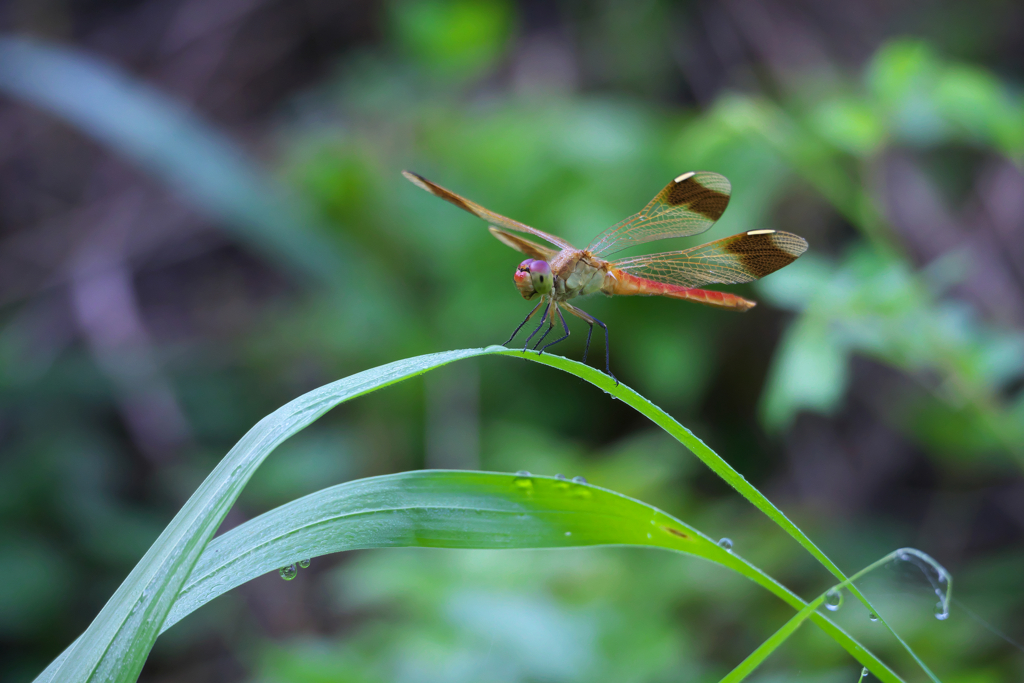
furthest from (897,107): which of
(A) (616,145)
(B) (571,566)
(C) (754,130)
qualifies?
(B) (571,566)

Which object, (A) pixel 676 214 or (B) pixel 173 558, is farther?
(A) pixel 676 214

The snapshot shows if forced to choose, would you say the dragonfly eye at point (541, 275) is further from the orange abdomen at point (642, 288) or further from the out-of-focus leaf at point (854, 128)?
the out-of-focus leaf at point (854, 128)

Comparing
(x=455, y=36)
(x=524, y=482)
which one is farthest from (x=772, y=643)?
(x=455, y=36)

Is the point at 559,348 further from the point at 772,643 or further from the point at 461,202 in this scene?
the point at 772,643

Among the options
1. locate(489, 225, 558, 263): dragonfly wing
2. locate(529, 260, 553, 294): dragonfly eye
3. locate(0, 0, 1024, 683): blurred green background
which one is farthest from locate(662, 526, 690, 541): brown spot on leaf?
locate(489, 225, 558, 263): dragonfly wing

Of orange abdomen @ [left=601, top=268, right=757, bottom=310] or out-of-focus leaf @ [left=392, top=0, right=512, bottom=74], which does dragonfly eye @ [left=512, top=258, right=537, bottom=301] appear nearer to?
orange abdomen @ [left=601, top=268, right=757, bottom=310]

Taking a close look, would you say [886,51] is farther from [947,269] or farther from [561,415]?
[561,415]
